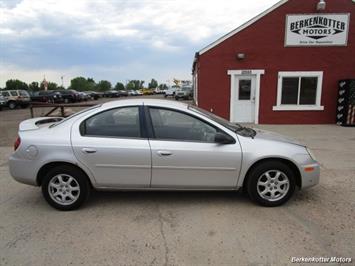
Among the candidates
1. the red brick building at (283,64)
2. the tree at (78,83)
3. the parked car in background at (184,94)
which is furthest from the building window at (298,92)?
the tree at (78,83)

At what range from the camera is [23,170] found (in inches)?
146

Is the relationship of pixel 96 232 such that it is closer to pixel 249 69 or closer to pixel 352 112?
pixel 249 69

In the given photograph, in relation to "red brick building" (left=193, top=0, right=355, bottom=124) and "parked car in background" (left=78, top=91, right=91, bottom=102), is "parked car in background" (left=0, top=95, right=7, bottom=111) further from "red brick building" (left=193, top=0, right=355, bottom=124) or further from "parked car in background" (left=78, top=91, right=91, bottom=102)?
"red brick building" (left=193, top=0, right=355, bottom=124)

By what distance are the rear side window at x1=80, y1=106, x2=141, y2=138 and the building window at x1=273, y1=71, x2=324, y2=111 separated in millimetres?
Result: 9417

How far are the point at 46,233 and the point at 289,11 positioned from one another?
1184cm

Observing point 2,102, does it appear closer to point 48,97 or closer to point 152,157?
point 48,97

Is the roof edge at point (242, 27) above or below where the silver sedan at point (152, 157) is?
above

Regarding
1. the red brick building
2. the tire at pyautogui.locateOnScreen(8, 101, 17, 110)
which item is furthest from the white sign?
the tire at pyautogui.locateOnScreen(8, 101, 17, 110)

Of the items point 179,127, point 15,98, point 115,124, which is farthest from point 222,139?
point 15,98

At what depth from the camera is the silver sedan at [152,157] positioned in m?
3.62

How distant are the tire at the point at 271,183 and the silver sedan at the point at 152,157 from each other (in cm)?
1

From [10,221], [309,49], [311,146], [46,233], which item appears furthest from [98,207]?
[309,49]

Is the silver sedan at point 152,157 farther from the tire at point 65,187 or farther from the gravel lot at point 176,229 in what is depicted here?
the gravel lot at point 176,229

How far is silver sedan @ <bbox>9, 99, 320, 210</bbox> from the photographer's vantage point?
3625 millimetres
